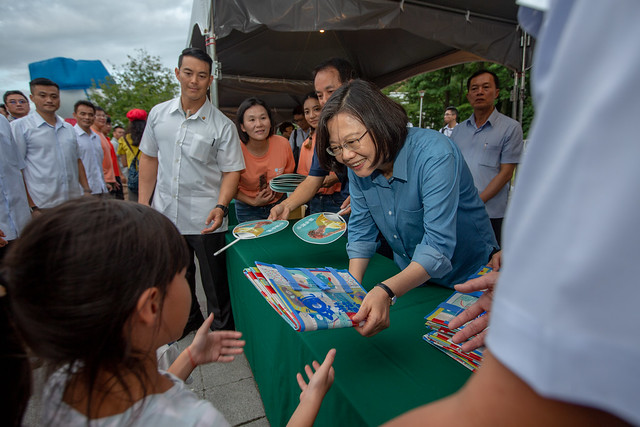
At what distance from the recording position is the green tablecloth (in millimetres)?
865

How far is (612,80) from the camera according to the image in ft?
0.72

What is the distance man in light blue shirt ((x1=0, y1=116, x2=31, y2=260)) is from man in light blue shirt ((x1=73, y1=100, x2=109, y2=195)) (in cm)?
184

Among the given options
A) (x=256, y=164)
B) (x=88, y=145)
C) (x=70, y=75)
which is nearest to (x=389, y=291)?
(x=256, y=164)

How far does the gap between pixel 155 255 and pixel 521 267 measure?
2.36 ft

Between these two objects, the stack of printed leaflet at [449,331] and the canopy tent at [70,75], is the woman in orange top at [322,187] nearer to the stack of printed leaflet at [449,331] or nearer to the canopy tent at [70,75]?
the stack of printed leaflet at [449,331]

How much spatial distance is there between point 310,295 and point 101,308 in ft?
1.95

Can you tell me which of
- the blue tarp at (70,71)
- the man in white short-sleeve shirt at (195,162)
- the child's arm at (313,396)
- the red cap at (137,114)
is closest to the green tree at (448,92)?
the red cap at (137,114)

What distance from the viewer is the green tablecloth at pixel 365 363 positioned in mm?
865

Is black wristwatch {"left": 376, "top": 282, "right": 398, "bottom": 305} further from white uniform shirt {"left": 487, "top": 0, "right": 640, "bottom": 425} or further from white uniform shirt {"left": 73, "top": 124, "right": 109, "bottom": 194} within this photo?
white uniform shirt {"left": 73, "top": 124, "right": 109, "bottom": 194}

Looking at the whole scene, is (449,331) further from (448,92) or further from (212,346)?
(448,92)

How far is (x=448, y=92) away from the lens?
16797 millimetres

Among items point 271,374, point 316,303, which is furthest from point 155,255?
point 271,374

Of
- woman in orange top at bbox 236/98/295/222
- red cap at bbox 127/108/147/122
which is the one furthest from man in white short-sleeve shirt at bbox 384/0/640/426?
red cap at bbox 127/108/147/122

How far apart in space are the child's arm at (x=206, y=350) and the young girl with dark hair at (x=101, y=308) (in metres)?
0.30
